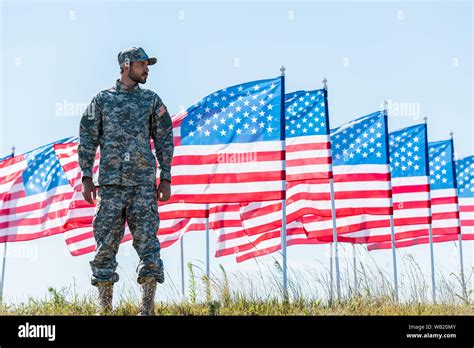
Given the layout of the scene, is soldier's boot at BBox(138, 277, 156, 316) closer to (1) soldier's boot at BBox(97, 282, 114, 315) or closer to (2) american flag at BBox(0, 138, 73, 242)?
(1) soldier's boot at BBox(97, 282, 114, 315)

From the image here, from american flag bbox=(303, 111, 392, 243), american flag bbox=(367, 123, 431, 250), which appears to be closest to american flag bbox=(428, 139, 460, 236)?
american flag bbox=(367, 123, 431, 250)

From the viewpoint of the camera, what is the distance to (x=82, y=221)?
54.1ft

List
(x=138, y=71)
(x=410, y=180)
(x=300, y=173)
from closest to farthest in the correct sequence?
(x=138, y=71), (x=300, y=173), (x=410, y=180)

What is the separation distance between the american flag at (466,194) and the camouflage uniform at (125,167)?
60.3ft

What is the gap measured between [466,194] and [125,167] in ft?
62.3

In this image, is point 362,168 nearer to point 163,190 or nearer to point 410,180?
point 410,180

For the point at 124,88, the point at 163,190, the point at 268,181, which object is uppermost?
the point at 124,88

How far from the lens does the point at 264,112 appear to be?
13094mm

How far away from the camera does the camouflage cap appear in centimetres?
748

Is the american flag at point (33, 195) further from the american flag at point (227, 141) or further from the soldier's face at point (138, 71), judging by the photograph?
the soldier's face at point (138, 71)

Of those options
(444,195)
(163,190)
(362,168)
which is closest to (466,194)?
(444,195)
